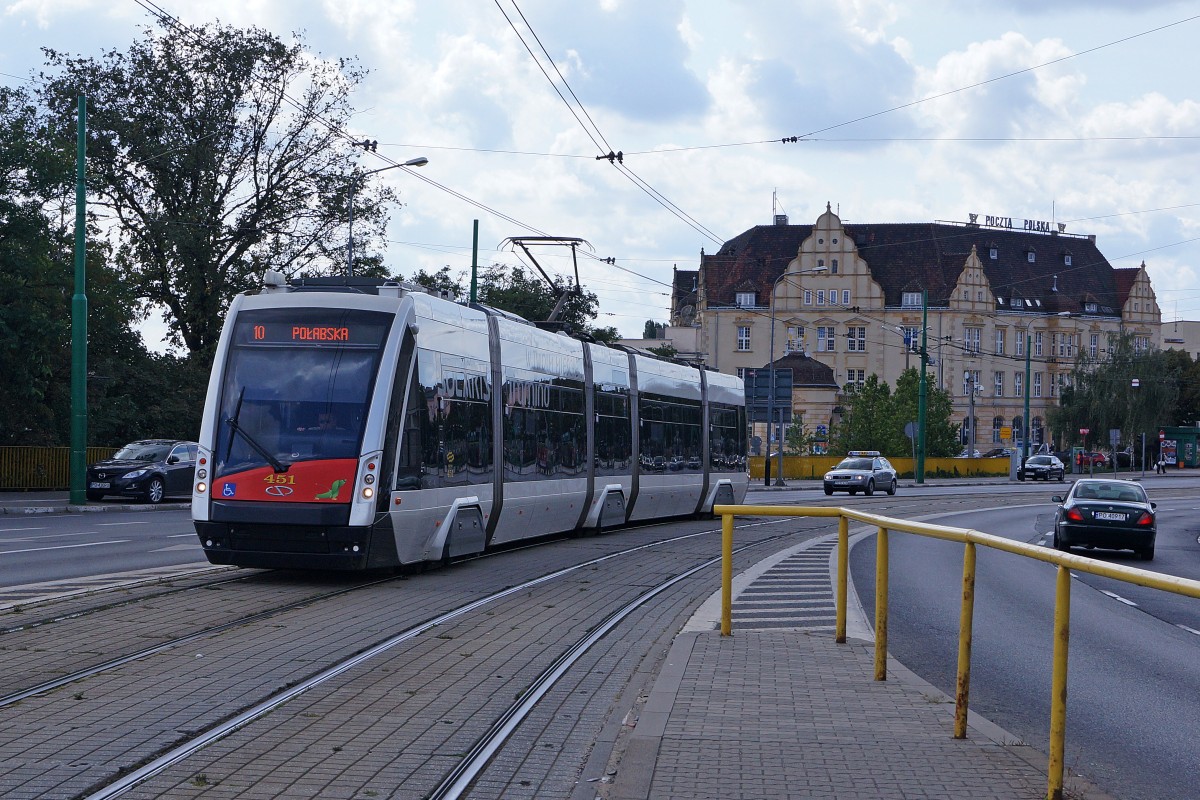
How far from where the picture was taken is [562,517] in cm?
2178

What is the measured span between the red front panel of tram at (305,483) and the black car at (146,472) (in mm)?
20600

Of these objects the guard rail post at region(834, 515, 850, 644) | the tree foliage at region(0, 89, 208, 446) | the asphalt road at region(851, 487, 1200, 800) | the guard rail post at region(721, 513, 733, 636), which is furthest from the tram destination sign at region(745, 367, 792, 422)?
the asphalt road at region(851, 487, 1200, 800)

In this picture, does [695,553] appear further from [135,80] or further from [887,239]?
[887,239]

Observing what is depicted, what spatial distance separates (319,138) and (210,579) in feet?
119

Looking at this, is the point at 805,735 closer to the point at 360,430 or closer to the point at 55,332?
the point at 360,430

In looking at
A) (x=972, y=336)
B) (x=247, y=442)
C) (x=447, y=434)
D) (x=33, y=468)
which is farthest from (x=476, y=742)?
(x=972, y=336)

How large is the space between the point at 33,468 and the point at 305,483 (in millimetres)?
27160

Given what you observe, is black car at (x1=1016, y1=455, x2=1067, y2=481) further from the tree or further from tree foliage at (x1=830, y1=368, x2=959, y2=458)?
the tree

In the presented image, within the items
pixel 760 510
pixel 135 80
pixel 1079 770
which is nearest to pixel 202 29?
pixel 135 80

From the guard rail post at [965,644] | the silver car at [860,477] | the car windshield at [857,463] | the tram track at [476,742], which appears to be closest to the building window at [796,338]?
the silver car at [860,477]

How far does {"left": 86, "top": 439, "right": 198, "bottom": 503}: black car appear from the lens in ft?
111

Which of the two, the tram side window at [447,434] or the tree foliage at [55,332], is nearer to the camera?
the tram side window at [447,434]

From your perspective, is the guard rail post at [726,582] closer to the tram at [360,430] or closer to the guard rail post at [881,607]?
the guard rail post at [881,607]

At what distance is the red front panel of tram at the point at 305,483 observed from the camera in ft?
46.1
